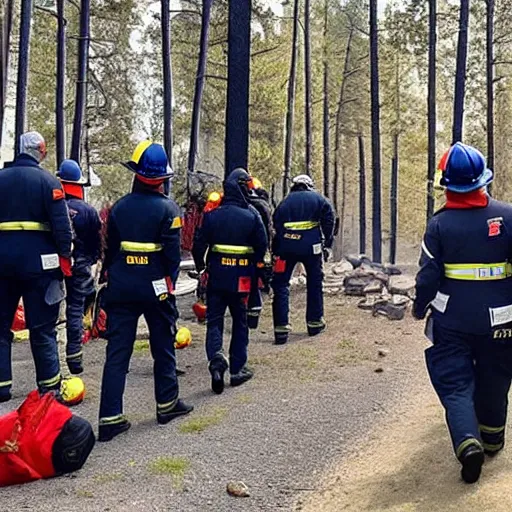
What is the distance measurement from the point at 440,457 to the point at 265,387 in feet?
8.02

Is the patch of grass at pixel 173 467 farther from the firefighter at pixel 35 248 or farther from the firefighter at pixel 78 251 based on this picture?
the firefighter at pixel 78 251

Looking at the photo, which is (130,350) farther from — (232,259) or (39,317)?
(232,259)

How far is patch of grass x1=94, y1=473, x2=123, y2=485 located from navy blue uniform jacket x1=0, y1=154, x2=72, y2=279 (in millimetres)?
1901

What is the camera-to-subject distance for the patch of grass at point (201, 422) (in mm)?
5250

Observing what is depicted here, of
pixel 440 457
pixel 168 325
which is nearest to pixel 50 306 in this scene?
pixel 168 325

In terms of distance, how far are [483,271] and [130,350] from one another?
9.19 ft

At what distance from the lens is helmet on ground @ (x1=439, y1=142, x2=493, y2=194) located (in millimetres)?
3957

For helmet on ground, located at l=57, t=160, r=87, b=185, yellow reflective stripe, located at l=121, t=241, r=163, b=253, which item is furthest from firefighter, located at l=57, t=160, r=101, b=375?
yellow reflective stripe, located at l=121, t=241, r=163, b=253

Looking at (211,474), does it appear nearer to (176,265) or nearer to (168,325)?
(168,325)

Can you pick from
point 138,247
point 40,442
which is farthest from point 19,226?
point 40,442

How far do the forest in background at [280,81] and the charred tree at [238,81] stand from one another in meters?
7.75

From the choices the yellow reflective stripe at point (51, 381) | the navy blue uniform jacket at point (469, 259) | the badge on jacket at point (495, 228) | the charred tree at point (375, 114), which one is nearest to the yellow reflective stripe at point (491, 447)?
the navy blue uniform jacket at point (469, 259)

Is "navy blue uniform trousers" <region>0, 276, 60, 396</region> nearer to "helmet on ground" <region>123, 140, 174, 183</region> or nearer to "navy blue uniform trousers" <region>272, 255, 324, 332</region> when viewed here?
"helmet on ground" <region>123, 140, 174, 183</region>

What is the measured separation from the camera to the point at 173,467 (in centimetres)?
448
